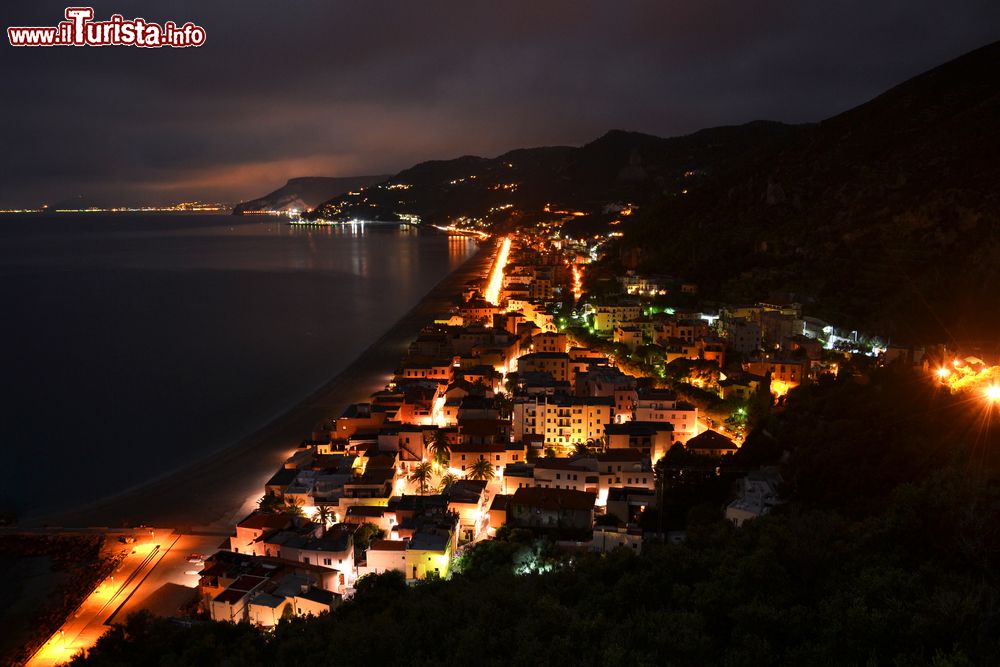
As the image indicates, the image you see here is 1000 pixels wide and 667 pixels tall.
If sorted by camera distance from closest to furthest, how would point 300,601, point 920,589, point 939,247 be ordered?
point 920,589, point 300,601, point 939,247

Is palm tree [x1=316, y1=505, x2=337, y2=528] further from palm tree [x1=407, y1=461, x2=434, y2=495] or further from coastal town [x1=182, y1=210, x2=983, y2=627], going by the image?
palm tree [x1=407, y1=461, x2=434, y2=495]

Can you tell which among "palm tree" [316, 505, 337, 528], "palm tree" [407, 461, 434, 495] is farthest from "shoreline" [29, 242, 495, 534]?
"palm tree" [407, 461, 434, 495]

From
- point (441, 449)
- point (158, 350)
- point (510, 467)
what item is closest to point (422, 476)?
point (441, 449)

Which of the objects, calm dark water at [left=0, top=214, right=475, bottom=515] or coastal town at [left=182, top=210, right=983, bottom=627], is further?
calm dark water at [left=0, top=214, right=475, bottom=515]

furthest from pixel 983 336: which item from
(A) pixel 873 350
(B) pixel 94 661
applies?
(B) pixel 94 661

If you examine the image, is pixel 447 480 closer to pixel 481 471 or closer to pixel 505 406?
pixel 481 471

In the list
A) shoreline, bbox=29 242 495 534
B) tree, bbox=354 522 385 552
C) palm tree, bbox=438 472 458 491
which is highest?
palm tree, bbox=438 472 458 491

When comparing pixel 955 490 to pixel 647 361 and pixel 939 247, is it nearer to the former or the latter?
pixel 647 361

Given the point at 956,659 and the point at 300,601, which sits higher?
the point at 956,659
